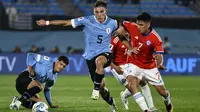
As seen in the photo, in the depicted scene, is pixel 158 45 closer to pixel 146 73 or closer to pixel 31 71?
pixel 146 73

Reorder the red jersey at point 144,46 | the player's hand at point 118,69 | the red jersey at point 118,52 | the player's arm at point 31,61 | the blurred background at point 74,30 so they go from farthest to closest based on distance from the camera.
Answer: the blurred background at point 74,30
the red jersey at point 118,52
the player's hand at point 118,69
the player's arm at point 31,61
the red jersey at point 144,46

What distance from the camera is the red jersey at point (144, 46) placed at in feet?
37.9

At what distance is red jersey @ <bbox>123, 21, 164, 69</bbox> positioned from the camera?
37.9 feet

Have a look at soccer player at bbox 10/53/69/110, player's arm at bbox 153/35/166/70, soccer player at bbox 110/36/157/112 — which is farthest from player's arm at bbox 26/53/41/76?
player's arm at bbox 153/35/166/70

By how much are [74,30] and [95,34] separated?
19713 mm

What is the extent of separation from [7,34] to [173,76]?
949 cm

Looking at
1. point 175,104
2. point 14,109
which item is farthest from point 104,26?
point 175,104

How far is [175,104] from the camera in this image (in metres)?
14.7

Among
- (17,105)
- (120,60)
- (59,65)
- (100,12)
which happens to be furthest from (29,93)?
(120,60)

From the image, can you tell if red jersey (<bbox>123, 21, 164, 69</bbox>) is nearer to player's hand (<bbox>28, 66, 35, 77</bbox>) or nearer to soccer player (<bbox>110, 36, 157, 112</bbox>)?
soccer player (<bbox>110, 36, 157, 112</bbox>)

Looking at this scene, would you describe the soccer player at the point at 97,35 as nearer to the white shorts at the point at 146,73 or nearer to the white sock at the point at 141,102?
the white shorts at the point at 146,73

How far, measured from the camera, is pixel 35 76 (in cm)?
1249

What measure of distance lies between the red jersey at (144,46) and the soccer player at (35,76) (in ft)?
5.05

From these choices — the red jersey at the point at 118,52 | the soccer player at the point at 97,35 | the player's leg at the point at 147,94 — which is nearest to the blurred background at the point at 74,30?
the red jersey at the point at 118,52
